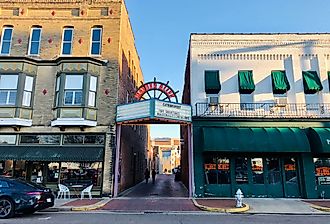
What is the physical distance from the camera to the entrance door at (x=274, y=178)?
16.0m

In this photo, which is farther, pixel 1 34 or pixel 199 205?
pixel 1 34

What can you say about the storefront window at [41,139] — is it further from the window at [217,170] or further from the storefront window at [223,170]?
the storefront window at [223,170]

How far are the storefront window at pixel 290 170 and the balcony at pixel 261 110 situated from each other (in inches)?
108

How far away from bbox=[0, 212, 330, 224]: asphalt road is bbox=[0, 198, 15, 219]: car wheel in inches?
12.3

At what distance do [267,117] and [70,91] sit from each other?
12173 millimetres

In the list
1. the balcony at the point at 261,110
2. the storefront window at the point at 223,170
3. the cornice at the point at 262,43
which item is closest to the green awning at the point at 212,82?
the balcony at the point at 261,110

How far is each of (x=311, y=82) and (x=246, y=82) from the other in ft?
13.4

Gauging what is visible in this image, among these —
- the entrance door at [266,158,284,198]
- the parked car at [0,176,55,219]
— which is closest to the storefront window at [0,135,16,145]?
the parked car at [0,176,55,219]

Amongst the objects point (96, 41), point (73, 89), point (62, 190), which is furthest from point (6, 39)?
point (62, 190)

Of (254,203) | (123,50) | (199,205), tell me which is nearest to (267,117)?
(254,203)

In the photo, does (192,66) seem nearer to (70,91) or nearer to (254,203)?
(70,91)

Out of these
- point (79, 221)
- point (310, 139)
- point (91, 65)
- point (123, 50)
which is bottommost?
point (79, 221)

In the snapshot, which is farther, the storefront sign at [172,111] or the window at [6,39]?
the window at [6,39]

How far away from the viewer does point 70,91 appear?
16688mm
